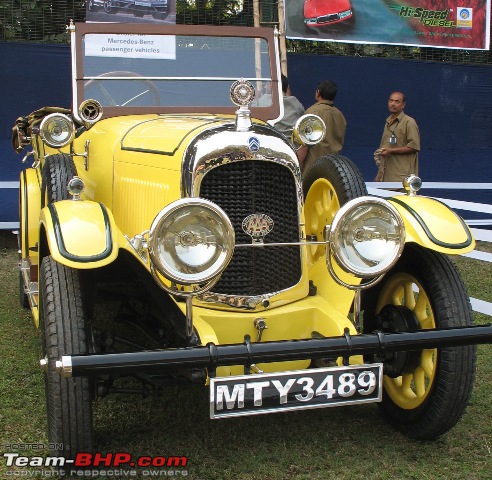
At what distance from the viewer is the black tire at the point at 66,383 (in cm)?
275

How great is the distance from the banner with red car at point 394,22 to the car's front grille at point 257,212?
533 centimetres

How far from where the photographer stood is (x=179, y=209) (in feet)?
8.59

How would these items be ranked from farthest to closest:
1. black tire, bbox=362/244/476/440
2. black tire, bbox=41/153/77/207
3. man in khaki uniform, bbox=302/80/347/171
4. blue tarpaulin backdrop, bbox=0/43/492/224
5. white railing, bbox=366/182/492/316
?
blue tarpaulin backdrop, bbox=0/43/492/224 → man in khaki uniform, bbox=302/80/347/171 → white railing, bbox=366/182/492/316 → black tire, bbox=41/153/77/207 → black tire, bbox=362/244/476/440

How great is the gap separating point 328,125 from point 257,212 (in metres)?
3.63

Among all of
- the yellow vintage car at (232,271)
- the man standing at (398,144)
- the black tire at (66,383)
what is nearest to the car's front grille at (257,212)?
the yellow vintage car at (232,271)

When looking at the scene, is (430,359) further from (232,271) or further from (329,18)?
(329,18)

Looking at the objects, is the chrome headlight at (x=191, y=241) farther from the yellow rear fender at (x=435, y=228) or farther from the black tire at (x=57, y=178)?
the black tire at (x=57, y=178)

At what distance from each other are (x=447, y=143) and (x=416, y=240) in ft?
21.4

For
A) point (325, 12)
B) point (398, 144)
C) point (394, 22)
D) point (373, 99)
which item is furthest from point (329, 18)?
point (398, 144)

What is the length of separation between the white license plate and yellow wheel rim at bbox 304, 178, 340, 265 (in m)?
1.14

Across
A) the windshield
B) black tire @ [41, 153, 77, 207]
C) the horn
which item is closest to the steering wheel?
the windshield

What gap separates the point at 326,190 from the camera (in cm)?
399

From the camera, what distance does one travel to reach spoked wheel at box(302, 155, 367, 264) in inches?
146

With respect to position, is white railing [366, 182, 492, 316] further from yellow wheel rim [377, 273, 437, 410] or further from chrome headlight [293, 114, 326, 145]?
yellow wheel rim [377, 273, 437, 410]
